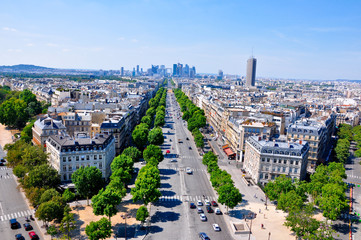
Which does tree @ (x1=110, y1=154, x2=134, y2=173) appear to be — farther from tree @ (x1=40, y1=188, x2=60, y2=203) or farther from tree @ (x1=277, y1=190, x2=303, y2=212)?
tree @ (x1=277, y1=190, x2=303, y2=212)

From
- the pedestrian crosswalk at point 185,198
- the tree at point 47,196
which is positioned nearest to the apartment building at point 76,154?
the tree at point 47,196

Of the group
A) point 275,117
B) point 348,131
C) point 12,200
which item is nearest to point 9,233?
point 12,200

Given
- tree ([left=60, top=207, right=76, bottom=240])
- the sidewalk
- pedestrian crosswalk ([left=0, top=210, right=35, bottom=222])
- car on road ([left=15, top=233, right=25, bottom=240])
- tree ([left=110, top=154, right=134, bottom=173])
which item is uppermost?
tree ([left=110, top=154, right=134, bottom=173])

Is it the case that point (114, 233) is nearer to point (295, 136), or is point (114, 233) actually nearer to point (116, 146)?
point (116, 146)

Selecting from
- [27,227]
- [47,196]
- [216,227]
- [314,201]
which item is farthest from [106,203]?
[314,201]

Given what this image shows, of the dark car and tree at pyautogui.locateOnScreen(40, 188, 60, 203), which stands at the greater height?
tree at pyautogui.locateOnScreen(40, 188, 60, 203)

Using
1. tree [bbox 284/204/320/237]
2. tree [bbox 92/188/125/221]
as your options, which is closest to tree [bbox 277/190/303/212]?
tree [bbox 284/204/320/237]
